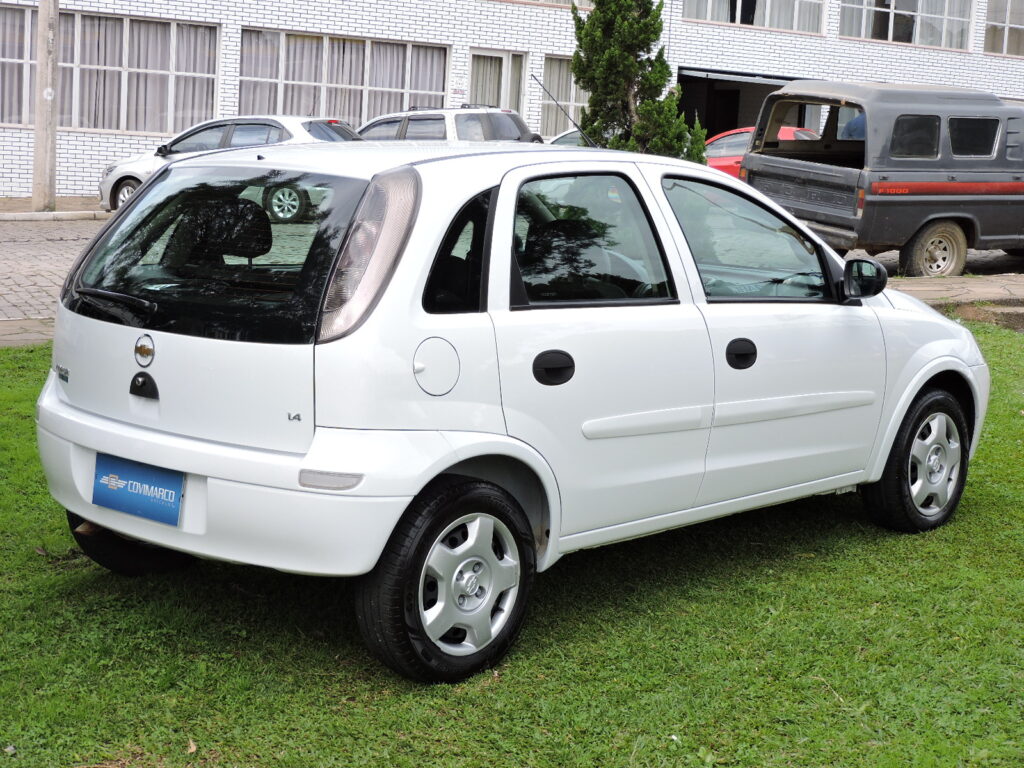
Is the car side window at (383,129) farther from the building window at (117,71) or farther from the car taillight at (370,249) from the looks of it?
the car taillight at (370,249)

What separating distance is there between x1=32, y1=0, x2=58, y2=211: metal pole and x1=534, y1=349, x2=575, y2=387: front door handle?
1755 centimetres

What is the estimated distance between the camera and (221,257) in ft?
13.2

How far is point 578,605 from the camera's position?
15.4 ft

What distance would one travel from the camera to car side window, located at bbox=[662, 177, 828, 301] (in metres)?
4.74

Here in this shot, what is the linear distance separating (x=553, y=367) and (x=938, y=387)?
2.37 meters

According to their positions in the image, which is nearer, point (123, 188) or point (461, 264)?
point (461, 264)

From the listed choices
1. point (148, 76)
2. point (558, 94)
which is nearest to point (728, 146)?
point (558, 94)

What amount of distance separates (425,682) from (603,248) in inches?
59.9

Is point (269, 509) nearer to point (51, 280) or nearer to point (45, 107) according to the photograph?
point (51, 280)

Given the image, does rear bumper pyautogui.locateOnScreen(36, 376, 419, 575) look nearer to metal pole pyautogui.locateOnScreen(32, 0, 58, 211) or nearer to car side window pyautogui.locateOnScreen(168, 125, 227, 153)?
car side window pyautogui.locateOnScreen(168, 125, 227, 153)

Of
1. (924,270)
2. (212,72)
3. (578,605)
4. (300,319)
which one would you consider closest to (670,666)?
(578,605)

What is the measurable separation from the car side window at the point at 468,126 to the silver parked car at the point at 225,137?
159 centimetres

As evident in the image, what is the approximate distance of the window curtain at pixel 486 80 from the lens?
27188 millimetres

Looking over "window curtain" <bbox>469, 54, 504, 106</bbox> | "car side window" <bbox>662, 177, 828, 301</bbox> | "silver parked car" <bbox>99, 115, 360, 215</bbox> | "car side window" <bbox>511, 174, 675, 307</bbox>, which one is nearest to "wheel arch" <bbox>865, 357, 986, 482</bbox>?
"car side window" <bbox>662, 177, 828, 301</bbox>
